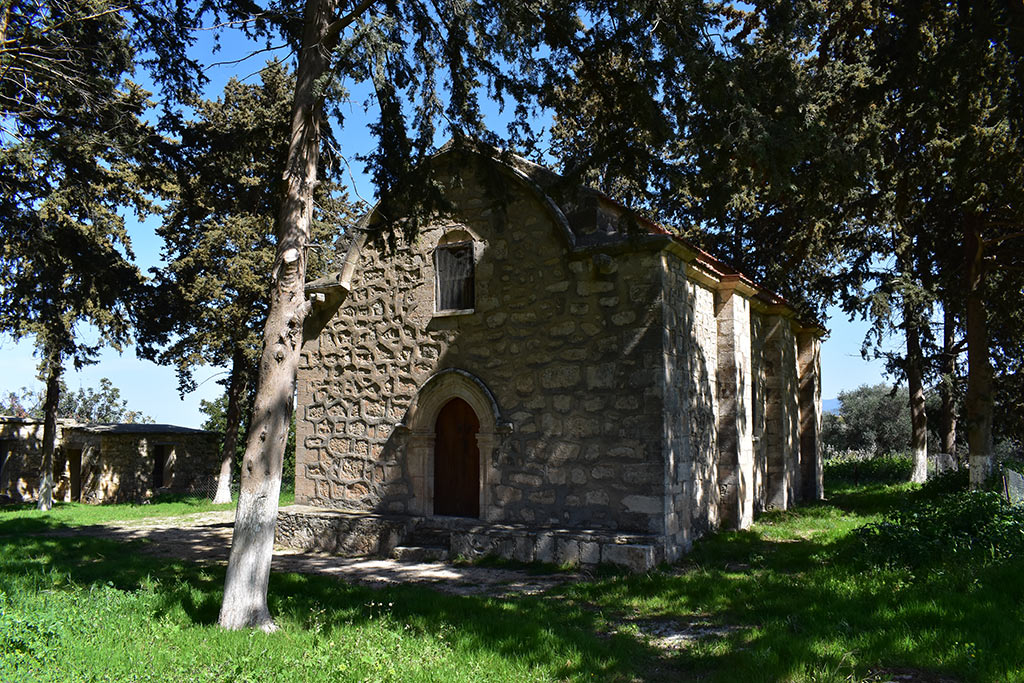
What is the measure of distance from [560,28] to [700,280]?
487 centimetres

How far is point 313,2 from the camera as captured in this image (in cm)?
636

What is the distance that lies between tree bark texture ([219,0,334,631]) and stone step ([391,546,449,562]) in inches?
152

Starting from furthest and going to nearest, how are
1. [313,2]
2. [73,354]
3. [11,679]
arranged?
[73,354]
[313,2]
[11,679]

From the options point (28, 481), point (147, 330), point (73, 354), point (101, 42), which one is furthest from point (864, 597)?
point (28, 481)

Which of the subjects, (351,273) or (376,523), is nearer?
(376,523)

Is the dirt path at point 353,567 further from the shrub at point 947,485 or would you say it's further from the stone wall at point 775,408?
the shrub at point 947,485

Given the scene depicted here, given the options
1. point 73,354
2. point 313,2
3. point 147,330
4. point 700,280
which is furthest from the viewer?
point 73,354

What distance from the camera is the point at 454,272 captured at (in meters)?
10.8

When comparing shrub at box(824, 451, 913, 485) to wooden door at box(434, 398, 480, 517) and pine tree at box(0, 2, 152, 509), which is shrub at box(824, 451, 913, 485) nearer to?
wooden door at box(434, 398, 480, 517)

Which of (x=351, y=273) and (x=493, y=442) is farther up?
(x=351, y=273)

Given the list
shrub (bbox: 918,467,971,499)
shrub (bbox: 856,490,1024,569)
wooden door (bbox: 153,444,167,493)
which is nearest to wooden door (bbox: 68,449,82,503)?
wooden door (bbox: 153,444,167,493)

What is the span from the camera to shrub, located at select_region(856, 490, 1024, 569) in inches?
252

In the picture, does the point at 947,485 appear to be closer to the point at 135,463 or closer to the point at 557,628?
the point at 557,628

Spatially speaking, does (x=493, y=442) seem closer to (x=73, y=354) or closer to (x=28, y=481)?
(x=73, y=354)
